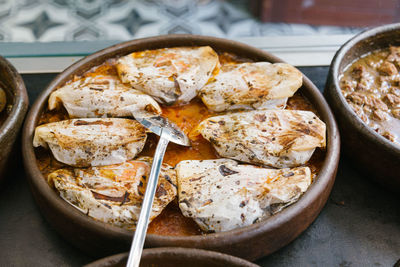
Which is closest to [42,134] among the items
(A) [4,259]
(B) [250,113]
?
(A) [4,259]

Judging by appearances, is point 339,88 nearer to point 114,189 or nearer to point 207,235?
point 207,235

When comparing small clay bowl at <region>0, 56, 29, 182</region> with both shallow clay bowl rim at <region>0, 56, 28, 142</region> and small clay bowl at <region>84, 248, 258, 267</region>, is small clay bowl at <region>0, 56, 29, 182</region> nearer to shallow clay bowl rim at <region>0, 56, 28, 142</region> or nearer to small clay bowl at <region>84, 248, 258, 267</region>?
shallow clay bowl rim at <region>0, 56, 28, 142</region>

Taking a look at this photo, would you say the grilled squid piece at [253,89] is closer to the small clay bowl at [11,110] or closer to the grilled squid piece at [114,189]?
the grilled squid piece at [114,189]

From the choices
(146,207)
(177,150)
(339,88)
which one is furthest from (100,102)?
(339,88)

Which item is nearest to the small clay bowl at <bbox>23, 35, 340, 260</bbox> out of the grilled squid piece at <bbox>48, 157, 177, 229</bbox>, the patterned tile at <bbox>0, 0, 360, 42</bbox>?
the grilled squid piece at <bbox>48, 157, 177, 229</bbox>

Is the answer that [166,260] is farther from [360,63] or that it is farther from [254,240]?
[360,63]

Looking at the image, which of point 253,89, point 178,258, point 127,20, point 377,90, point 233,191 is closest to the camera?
point 178,258

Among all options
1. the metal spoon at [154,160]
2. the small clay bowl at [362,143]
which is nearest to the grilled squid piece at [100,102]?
the metal spoon at [154,160]
